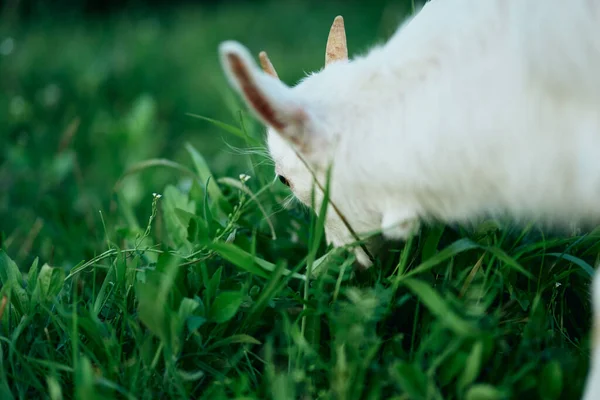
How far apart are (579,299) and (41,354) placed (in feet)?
4.32

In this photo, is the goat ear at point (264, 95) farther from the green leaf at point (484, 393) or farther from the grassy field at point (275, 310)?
the green leaf at point (484, 393)

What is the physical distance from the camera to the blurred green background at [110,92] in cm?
281

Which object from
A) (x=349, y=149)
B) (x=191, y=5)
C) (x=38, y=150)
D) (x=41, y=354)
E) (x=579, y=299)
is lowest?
(x=579, y=299)

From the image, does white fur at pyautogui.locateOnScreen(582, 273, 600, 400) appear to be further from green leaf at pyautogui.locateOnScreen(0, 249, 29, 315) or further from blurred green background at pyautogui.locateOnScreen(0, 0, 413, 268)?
green leaf at pyautogui.locateOnScreen(0, 249, 29, 315)

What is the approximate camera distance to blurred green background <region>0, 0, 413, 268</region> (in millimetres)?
2812

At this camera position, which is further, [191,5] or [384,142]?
[191,5]

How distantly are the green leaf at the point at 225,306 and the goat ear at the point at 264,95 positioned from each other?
375mm

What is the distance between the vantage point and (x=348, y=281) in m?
1.70

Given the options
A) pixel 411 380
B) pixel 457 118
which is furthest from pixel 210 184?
pixel 411 380

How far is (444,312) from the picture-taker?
49.9 inches

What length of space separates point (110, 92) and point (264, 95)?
3.26 meters

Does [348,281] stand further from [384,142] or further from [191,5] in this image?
[191,5]

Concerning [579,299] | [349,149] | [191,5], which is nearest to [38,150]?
[349,149]

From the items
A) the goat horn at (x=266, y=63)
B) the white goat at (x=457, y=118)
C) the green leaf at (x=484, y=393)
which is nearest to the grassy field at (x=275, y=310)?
the green leaf at (x=484, y=393)
